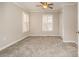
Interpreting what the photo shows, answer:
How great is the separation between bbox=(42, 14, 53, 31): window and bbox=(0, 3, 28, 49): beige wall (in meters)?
1.43

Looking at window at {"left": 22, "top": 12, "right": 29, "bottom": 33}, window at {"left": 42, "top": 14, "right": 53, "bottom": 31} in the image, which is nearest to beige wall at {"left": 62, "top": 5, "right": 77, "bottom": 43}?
window at {"left": 42, "top": 14, "right": 53, "bottom": 31}

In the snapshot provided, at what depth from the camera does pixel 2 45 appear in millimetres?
4562

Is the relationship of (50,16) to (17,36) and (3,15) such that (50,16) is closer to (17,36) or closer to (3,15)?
(17,36)

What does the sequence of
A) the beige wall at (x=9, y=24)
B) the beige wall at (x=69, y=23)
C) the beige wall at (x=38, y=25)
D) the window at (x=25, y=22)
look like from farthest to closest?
1. the beige wall at (x=38, y=25)
2. the window at (x=25, y=22)
3. the beige wall at (x=69, y=23)
4. the beige wall at (x=9, y=24)

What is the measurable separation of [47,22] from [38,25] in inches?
31.8

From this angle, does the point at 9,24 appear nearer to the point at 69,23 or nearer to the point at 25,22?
the point at 25,22

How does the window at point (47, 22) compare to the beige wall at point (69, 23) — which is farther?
the window at point (47, 22)

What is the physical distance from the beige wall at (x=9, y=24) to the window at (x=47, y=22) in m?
1.43

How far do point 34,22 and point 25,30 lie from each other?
4.04 feet

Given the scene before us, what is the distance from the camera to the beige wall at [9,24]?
15.1ft

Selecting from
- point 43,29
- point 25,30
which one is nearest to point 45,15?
point 43,29

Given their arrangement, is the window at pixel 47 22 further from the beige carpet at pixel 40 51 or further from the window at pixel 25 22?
the beige carpet at pixel 40 51

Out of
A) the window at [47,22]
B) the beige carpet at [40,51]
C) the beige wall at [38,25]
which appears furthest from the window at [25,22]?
the beige carpet at [40,51]

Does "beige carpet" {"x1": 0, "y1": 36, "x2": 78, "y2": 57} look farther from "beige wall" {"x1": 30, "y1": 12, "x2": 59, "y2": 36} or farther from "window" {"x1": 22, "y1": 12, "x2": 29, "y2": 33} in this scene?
"beige wall" {"x1": 30, "y1": 12, "x2": 59, "y2": 36}
